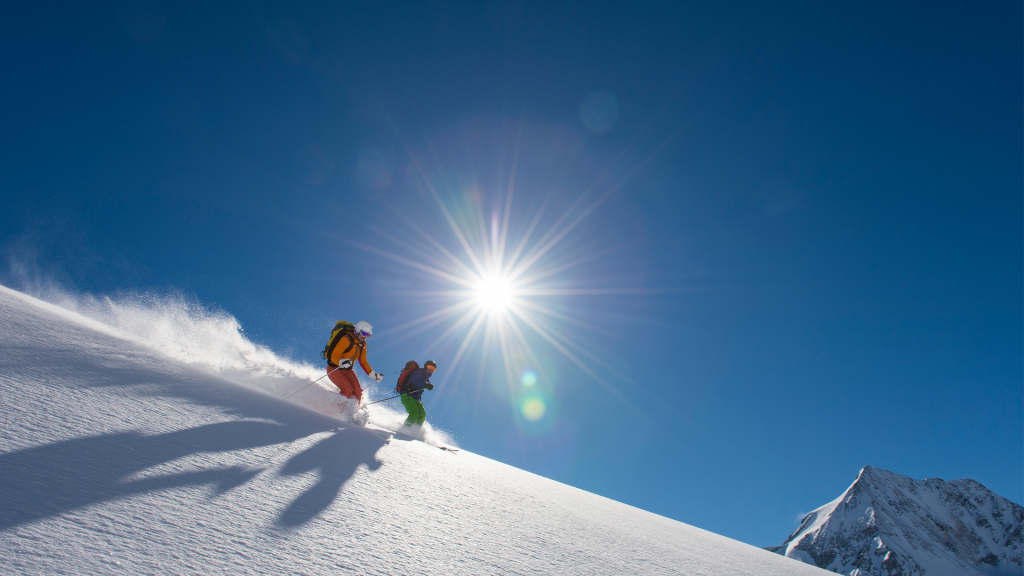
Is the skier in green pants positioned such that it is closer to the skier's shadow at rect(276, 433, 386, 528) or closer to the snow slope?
the skier's shadow at rect(276, 433, 386, 528)

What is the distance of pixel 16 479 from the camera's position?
1.84m

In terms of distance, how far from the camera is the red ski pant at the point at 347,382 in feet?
→ 27.9

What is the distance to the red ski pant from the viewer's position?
850 centimetres

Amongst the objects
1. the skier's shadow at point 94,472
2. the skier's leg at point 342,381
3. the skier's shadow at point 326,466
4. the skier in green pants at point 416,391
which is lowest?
the skier's shadow at point 94,472

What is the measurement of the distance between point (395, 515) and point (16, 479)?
6.20 feet

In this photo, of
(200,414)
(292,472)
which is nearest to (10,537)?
(292,472)

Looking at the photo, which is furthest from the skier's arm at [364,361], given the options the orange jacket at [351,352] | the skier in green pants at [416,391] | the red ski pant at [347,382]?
the skier in green pants at [416,391]

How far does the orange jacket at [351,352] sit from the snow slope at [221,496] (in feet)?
11.0

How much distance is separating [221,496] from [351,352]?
6894 mm

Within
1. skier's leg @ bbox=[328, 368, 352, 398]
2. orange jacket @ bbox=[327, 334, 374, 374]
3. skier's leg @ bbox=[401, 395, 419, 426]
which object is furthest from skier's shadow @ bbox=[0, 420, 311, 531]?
skier's leg @ bbox=[401, 395, 419, 426]

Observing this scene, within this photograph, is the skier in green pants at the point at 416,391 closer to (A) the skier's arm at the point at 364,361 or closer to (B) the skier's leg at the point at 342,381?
(A) the skier's arm at the point at 364,361

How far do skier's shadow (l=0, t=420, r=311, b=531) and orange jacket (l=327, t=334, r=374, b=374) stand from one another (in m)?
5.72

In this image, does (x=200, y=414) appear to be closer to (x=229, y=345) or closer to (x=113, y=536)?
(x=113, y=536)

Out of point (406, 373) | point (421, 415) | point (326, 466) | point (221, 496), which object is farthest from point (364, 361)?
point (221, 496)
